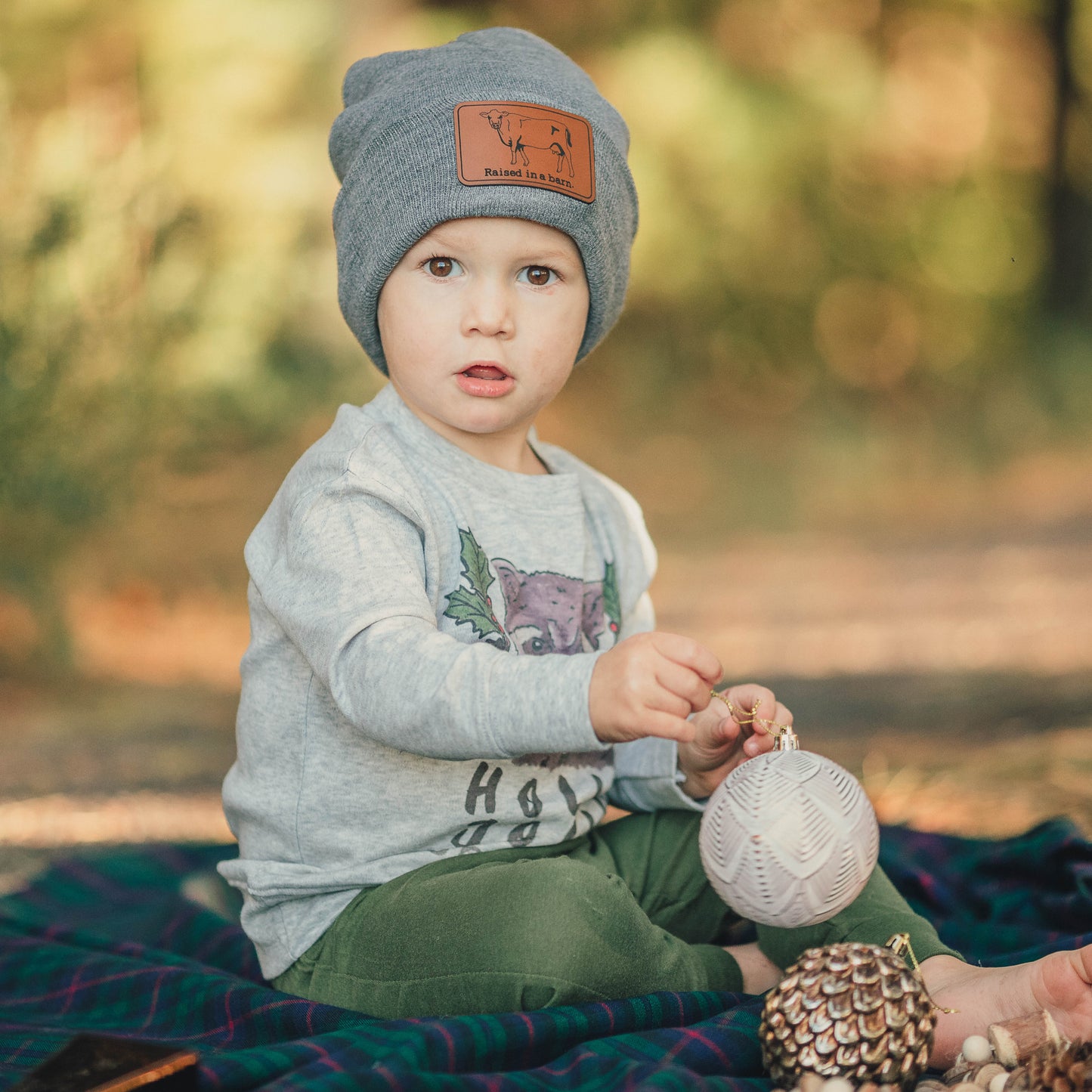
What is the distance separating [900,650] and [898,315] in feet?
9.74

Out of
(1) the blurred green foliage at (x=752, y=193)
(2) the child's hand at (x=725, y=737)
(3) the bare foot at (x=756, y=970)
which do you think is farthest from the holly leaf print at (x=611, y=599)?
(1) the blurred green foliage at (x=752, y=193)

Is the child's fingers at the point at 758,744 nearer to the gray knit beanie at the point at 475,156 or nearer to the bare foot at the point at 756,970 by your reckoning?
the bare foot at the point at 756,970

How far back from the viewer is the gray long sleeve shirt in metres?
1.19

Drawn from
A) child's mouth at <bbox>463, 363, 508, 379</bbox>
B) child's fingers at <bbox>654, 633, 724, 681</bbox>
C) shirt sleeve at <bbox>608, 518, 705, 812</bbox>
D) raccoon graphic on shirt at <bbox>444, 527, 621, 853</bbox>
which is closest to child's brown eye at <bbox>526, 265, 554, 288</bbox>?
child's mouth at <bbox>463, 363, 508, 379</bbox>

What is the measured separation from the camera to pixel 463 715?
1136 mm

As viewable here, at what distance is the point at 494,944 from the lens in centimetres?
123

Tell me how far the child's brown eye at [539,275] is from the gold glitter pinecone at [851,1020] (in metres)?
0.76

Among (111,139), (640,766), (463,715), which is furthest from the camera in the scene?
(111,139)

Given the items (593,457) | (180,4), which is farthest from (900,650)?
(180,4)

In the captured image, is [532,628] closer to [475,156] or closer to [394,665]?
[394,665]

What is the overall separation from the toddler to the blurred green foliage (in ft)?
9.81

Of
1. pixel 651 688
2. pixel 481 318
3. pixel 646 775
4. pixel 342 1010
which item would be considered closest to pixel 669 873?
pixel 646 775

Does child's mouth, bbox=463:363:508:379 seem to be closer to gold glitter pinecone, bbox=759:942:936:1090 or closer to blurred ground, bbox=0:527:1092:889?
gold glitter pinecone, bbox=759:942:936:1090

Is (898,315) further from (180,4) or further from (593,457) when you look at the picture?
(180,4)
